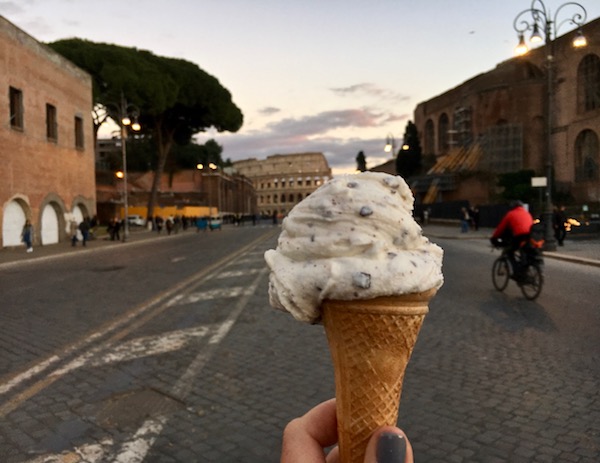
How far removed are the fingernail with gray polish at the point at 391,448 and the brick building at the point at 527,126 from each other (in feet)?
135

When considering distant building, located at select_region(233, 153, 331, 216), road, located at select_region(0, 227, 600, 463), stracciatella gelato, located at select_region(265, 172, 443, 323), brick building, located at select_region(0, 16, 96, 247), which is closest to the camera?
stracciatella gelato, located at select_region(265, 172, 443, 323)

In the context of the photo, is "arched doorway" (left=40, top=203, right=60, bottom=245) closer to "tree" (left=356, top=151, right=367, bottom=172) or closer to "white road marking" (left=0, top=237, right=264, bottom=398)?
"white road marking" (left=0, top=237, right=264, bottom=398)

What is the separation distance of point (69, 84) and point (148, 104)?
9112 mm

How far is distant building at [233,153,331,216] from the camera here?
5084 inches

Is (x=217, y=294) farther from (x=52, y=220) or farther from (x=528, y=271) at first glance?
(x=52, y=220)

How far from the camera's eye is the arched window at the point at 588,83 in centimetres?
3950

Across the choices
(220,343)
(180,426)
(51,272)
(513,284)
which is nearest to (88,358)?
(220,343)

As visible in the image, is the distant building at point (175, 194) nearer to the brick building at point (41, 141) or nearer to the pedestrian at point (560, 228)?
the brick building at point (41, 141)

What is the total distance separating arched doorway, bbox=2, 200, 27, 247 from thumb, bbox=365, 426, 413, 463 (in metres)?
24.8

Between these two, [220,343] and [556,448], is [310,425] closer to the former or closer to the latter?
[556,448]

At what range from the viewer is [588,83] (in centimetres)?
4031

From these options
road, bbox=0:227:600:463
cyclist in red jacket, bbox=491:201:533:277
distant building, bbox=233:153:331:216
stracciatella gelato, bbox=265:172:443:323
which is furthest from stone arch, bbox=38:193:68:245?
distant building, bbox=233:153:331:216

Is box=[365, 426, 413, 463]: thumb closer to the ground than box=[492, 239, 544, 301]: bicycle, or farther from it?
farther from it

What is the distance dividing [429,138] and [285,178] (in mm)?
68848
